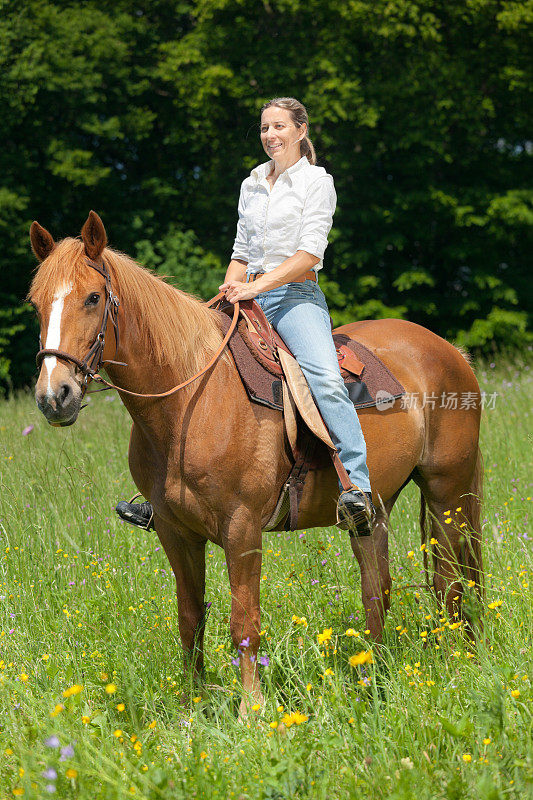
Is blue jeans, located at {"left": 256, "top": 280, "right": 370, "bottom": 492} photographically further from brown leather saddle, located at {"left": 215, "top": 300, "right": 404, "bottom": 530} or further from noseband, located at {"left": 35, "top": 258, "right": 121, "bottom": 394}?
noseband, located at {"left": 35, "top": 258, "right": 121, "bottom": 394}

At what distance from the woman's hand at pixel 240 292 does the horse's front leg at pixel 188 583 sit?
1.18 metres

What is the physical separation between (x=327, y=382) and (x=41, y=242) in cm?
148

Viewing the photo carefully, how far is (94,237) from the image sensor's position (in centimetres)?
296

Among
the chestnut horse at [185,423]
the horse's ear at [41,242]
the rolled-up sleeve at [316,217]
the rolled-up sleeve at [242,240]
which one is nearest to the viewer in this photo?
the chestnut horse at [185,423]

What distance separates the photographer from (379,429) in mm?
3936

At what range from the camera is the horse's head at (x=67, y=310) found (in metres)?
2.74

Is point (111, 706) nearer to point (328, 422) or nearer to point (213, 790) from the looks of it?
point (213, 790)

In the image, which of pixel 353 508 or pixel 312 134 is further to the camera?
pixel 312 134

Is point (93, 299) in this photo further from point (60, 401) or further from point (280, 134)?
point (280, 134)

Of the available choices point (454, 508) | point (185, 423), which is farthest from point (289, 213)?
point (454, 508)

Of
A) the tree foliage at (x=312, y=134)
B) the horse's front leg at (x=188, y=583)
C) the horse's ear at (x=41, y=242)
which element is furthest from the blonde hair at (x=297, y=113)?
the tree foliage at (x=312, y=134)

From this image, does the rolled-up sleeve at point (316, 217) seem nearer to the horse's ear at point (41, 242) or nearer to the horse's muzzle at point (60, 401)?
the horse's ear at point (41, 242)

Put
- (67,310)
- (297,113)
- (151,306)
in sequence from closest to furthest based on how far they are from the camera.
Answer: (67,310)
(151,306)
(297,113)

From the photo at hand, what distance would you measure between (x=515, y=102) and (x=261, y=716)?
19.0 m
